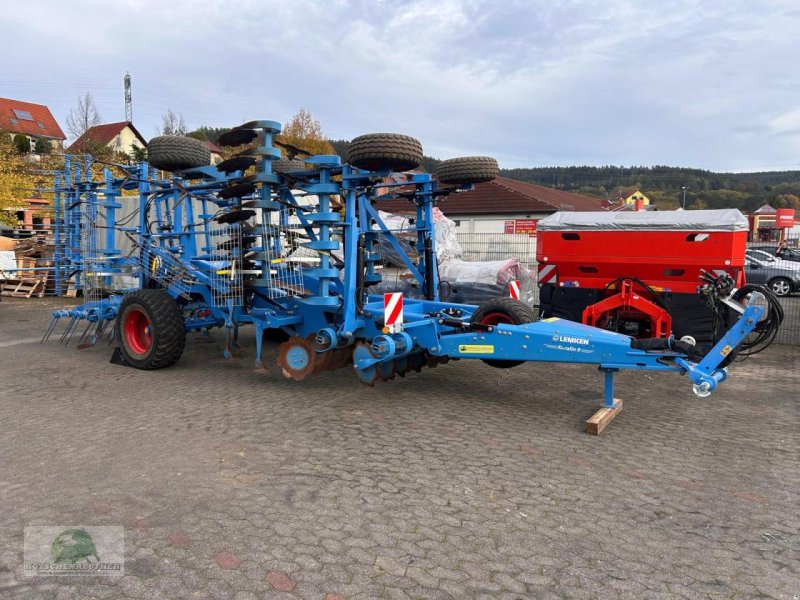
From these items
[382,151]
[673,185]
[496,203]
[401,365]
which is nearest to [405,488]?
[401,365]

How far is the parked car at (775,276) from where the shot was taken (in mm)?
18594

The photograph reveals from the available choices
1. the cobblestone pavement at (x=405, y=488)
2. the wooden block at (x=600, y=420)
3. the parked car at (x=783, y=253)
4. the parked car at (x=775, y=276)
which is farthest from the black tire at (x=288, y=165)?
the parked car at (x=783, y=253)

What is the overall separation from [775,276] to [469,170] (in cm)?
1659

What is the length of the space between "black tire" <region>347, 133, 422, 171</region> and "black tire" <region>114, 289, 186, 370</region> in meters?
3.13

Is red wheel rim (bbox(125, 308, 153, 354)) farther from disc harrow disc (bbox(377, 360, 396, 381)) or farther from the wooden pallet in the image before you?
the wooden pallet

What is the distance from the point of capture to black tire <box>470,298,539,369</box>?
20.6 feet

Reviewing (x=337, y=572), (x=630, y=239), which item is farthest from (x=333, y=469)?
(x=630, y=239)

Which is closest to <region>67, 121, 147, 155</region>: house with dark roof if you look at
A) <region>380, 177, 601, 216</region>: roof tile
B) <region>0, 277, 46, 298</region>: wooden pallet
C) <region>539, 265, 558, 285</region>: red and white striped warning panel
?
<region>380, 177, 601, 216</region>: roof tile

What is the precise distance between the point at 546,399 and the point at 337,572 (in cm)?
377

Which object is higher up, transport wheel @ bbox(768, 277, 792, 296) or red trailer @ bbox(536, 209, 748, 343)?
red trailer @ bbox(536, 209, 748, 343)

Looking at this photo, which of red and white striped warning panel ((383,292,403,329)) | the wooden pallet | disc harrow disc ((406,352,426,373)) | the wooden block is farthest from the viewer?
the wooden pallet

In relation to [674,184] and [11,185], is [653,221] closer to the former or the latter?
[11,185]

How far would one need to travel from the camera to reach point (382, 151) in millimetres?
5637

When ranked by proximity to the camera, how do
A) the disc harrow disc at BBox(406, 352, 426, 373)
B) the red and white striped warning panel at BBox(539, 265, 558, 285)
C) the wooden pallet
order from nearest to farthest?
the disc harrow disc at BBox(406, 352, 426, 373), the red and white striped warning panel at BBox(539, 265, 558, 285), the wooden pallet
